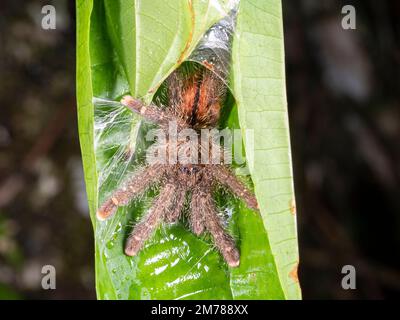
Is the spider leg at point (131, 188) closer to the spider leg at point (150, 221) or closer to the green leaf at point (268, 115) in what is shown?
the spider leg at point (150, 221)

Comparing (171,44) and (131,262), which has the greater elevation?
(171,44)

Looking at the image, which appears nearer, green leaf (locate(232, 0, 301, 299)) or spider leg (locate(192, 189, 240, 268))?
green leaf (locate(232, 0, 301, 299))

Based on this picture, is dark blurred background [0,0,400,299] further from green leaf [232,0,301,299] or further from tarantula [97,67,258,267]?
green leaf [232,0,301,299]

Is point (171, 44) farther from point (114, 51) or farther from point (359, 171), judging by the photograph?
point (359, 171)

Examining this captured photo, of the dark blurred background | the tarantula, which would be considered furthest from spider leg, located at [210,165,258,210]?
the dark blurred background

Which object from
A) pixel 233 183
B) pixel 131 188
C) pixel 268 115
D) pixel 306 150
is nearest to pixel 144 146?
pixel 131 188
